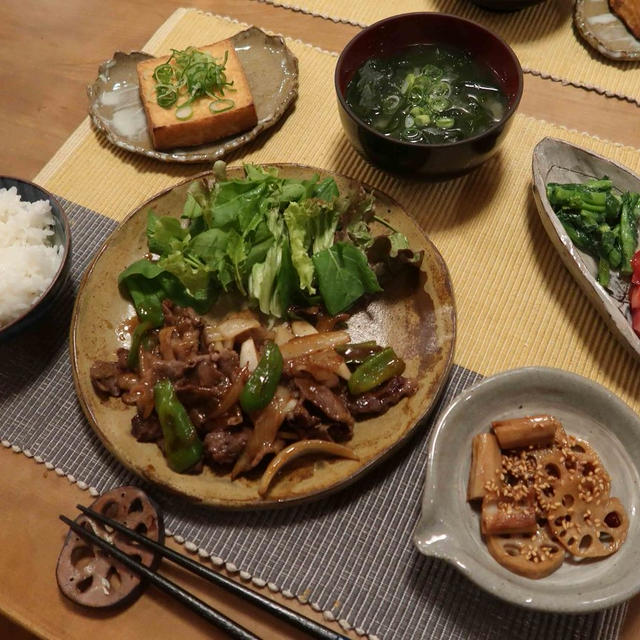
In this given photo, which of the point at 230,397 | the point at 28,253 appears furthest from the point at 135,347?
the point at 28,253

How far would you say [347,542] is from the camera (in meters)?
1.79

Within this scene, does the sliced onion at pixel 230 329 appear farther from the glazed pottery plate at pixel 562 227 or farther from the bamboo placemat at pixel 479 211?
the glazed pottery plate at pixel 562 227

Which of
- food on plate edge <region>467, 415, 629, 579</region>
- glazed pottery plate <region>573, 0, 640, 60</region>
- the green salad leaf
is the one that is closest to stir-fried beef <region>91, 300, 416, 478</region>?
the green salad leaf

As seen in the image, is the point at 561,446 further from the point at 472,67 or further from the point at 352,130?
the point at 472,67

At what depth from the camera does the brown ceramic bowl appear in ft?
7.09

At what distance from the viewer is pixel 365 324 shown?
2.13 meters

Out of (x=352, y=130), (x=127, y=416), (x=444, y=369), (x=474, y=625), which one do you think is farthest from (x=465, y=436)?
(x=352, y=130)

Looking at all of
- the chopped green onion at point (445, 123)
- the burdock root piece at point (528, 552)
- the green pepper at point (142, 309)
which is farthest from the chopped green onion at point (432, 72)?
the burdock root piece at point (528, 552)

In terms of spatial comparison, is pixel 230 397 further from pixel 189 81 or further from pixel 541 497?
pixel 189 81

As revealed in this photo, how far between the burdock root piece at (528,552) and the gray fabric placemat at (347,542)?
0.61ft

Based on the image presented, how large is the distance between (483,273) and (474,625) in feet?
4.19

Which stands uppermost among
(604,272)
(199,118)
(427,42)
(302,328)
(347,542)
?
(427,42)

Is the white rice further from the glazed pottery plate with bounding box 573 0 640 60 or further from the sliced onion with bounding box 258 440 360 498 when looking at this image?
the glazed pottery plate with bounding box 573 0 640 60

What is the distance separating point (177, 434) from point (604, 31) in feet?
9.21
